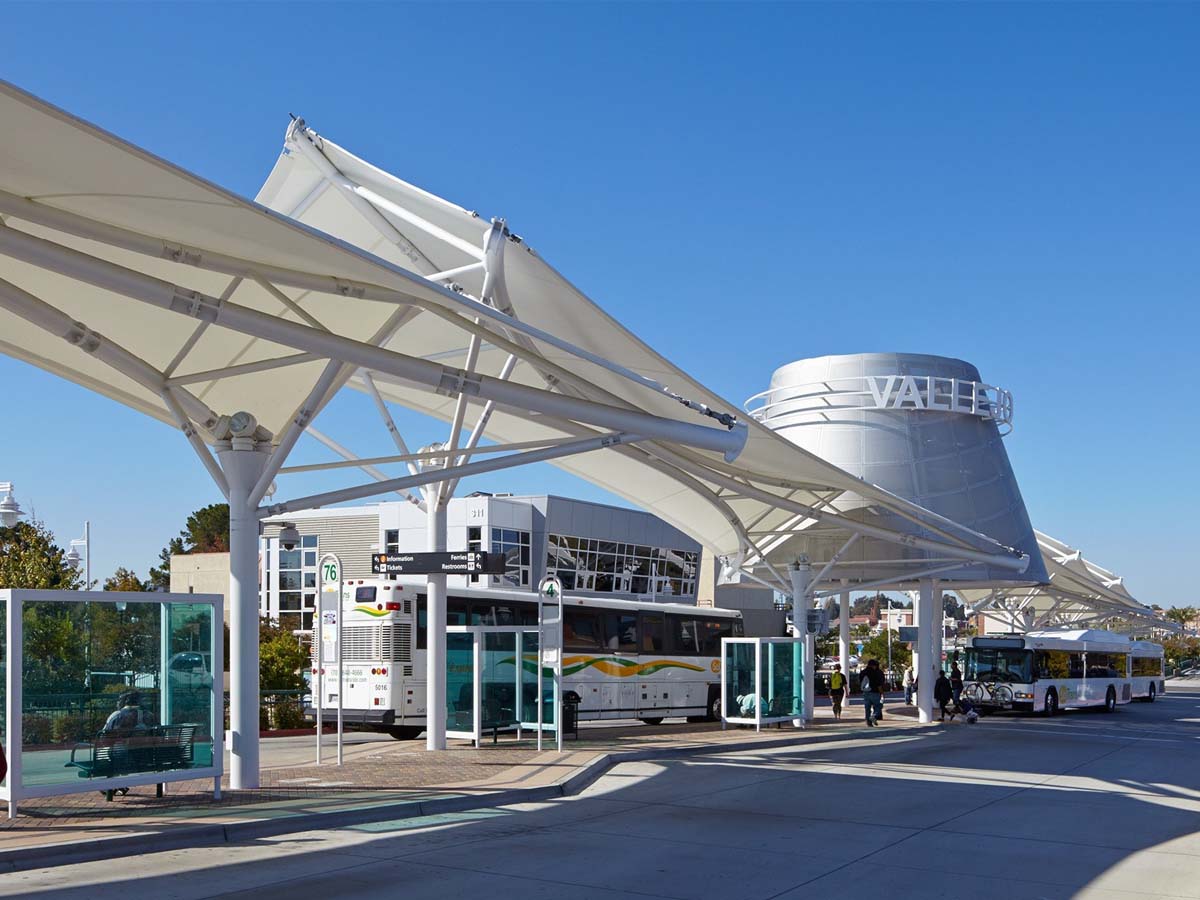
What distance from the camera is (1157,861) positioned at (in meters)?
12.8

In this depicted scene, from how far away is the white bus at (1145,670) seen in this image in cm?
5493

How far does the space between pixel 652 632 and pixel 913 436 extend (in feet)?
→ 34.6

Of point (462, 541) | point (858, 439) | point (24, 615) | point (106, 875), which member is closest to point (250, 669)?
point (24, 615)

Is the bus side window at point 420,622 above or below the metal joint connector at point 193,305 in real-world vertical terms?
below

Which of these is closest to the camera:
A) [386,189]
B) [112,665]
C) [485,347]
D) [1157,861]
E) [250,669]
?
[1157,861]

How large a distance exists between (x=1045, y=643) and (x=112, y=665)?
35672 millimetres

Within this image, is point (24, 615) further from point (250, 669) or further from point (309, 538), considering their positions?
point (309, 538)

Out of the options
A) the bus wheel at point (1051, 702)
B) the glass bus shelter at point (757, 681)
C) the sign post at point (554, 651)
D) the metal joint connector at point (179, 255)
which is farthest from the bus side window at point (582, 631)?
the bus wheel at point (1051, 702)

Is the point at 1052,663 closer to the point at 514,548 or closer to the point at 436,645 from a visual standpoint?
the point at 436,645

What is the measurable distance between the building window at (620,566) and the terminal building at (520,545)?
0.05m

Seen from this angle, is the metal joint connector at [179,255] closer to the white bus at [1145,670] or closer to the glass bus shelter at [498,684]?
the glass bus shelter at [498,684]

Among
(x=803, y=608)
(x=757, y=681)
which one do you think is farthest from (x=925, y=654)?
(x=757, y=681)

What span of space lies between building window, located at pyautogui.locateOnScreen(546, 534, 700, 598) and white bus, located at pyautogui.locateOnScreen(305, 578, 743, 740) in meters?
30.1

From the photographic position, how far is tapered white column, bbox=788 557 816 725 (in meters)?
32.5
